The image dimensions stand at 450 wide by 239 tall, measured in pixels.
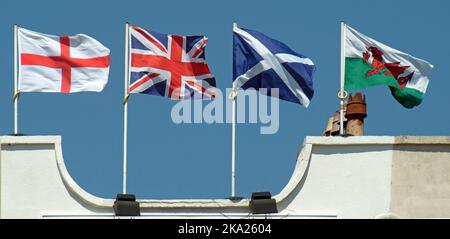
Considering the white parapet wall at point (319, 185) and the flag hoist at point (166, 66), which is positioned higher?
the flag hoist at point (166, 66)

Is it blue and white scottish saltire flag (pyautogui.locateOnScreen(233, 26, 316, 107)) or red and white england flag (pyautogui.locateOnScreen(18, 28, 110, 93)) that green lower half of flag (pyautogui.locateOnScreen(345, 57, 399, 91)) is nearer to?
blue and white scottish saltire flag (pyautogui.locateOnScreen(233, 26, 316, 107))

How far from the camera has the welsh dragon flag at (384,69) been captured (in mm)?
50719

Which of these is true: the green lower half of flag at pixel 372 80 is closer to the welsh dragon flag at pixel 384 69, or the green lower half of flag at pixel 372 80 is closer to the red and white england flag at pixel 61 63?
the welsh dragon flag at pixel 384 69

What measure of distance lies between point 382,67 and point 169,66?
569 cm

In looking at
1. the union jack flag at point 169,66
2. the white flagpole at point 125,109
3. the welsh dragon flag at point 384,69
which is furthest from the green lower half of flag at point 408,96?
the white flagpole at point 125,109

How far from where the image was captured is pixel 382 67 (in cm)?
5088

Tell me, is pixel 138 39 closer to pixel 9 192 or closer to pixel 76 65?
pixel 76 65

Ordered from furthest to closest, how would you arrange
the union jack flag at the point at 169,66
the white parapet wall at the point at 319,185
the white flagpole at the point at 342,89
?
1. the union jack flag at the point at 169,66
2. the white flagpole at the point at 342,89
3. the white parapet wall at the point at 319,185

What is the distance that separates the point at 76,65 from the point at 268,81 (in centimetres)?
512

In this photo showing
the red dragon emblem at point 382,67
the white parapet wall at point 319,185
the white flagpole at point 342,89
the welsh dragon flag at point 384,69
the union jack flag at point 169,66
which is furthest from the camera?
the red dragon emblem at point 382,67

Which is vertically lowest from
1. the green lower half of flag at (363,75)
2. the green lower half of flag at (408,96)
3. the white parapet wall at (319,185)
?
the white parapet wall at (319,185)

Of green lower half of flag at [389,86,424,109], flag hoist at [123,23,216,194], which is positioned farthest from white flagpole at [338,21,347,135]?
flag hoist at [123,23,216,194]

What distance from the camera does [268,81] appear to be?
50656mm

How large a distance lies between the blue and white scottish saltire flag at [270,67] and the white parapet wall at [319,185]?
211 cm
